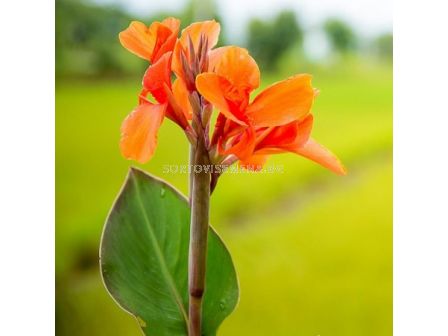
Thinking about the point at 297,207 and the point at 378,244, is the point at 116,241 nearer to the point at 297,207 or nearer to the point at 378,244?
the point at 297,207

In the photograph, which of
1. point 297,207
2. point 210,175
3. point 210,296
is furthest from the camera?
point 297,207

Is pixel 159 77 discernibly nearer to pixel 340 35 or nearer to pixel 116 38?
pixel 116 38

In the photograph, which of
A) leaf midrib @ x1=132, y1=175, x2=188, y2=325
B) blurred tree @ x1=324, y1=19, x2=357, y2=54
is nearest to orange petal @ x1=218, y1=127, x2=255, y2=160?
leaf midrib @ x1=132, y1=175, x2=188, y2=325

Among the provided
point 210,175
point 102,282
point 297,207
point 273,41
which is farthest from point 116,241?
point 273,41

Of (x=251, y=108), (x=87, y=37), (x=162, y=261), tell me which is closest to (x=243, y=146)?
(x=251, y=108)

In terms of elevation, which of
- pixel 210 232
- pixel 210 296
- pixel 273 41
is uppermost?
pixel 273 41

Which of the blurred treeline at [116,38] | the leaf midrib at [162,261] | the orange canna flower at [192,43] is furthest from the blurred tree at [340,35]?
the leaf midrib at [162,261]

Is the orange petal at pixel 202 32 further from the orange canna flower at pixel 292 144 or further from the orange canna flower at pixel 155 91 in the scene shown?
the orange canna flower at pixel 292 144
